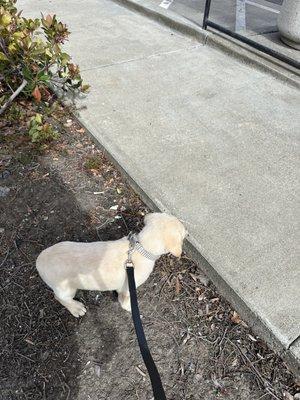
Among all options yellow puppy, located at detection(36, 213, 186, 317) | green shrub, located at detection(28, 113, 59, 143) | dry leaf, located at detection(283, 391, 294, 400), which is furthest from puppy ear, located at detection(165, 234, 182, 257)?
green shrub, located at detection(28, 113, 59, 143)

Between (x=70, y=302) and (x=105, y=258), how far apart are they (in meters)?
0.43

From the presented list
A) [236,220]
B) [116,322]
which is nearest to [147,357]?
[116,322]

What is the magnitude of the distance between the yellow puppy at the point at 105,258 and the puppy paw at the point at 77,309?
173mm

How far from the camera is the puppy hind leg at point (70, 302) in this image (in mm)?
2121

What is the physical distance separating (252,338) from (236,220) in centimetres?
88

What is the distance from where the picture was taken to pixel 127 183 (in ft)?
10.5

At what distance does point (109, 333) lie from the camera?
2240mm

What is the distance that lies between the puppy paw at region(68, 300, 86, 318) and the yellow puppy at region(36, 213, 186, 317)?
6.8 inches

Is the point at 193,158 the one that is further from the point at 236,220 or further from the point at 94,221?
the point at 94,221

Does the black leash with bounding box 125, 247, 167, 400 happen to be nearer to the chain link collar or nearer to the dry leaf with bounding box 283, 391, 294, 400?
the chain link collar

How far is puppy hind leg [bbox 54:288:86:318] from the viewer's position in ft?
6.96

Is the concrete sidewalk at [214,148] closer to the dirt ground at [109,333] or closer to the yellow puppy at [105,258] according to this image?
the dirt ground at [109,333]

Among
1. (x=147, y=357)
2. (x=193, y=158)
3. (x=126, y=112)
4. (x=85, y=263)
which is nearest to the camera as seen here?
(x=147, y=357)

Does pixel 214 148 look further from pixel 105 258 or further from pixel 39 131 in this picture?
pixel 105 258
